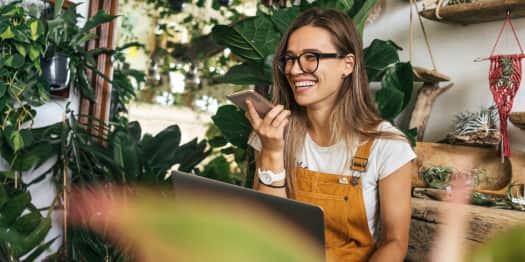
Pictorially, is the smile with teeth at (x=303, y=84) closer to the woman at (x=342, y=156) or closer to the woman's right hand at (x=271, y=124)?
the woman at (x=342, y=156)

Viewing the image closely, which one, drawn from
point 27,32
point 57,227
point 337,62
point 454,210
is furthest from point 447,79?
point 454,210

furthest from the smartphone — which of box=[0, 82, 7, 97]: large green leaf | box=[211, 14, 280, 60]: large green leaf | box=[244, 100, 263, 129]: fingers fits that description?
box=[0, 82, 7, 97]: large green leaf

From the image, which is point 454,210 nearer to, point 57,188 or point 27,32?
point 27,32

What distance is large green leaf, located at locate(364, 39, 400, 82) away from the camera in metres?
2.20

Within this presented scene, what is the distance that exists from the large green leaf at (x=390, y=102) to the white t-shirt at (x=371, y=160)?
0.41 meters

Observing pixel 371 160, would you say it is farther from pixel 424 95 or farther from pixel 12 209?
pixel 12 209

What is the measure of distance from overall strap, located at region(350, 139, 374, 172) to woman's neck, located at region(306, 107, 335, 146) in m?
0.12

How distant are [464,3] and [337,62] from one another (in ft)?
2.69

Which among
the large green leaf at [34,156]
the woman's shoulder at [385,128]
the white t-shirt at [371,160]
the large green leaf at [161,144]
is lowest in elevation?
the large green leaf at [34,156]

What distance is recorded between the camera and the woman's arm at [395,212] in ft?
5.22

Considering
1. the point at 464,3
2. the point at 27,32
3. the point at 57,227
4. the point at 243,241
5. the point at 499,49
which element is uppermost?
the point at 464,3

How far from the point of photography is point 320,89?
170 centimetres

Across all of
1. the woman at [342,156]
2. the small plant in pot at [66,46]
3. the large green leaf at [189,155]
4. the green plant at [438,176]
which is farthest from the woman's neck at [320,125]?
the small plant in pot at [66,46]

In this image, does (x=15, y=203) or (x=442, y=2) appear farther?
(x=442, y=2)
